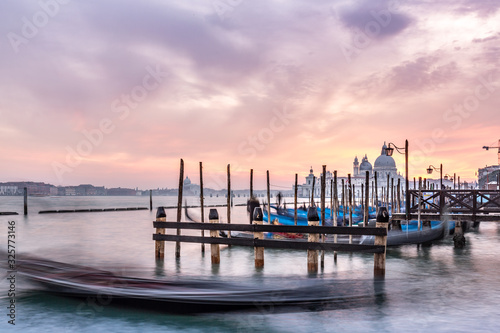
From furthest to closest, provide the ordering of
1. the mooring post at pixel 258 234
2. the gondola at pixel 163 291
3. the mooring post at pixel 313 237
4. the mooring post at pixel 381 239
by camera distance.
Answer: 1. the mooring post at pixel 258 234
2. the mooring post at pixel 313 237
3. the mooring post at pixel 381 239
4. the gondola at pixel 163 291

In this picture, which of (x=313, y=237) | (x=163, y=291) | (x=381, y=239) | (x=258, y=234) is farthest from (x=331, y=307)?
(x=258, y=234)

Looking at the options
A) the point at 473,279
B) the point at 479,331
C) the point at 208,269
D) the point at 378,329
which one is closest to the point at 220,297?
the point at 378,329

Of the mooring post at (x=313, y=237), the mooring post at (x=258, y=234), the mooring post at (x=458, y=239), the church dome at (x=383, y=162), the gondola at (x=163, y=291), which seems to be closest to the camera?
the gondola at (x=163, y=291)

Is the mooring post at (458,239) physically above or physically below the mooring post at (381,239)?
below

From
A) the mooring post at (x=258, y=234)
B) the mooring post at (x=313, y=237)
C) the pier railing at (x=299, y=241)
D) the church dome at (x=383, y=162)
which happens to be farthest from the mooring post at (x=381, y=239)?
the church dome at (x=383, y=162)

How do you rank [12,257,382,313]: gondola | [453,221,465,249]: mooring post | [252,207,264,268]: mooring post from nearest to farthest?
→ [12,257,382,313]: gondola < [252,207,264,268]: mooring post < [453,221,465,249]: mooring post

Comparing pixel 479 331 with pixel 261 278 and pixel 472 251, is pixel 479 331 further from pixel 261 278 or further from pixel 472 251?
pixel 472 251

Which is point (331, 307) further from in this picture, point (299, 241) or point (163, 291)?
point (163, 291)

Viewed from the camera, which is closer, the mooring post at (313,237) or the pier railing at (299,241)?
the pier railing at (299,241)

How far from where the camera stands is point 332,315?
23.7ft

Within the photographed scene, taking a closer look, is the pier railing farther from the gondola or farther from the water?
the gondola

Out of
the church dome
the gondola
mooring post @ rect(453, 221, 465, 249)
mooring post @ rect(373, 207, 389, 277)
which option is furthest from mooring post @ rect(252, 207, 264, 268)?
the church dome

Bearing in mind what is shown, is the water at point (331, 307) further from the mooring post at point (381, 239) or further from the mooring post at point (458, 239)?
the mooring post at point (458, 239)

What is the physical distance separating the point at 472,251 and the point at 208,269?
36.8 ft
